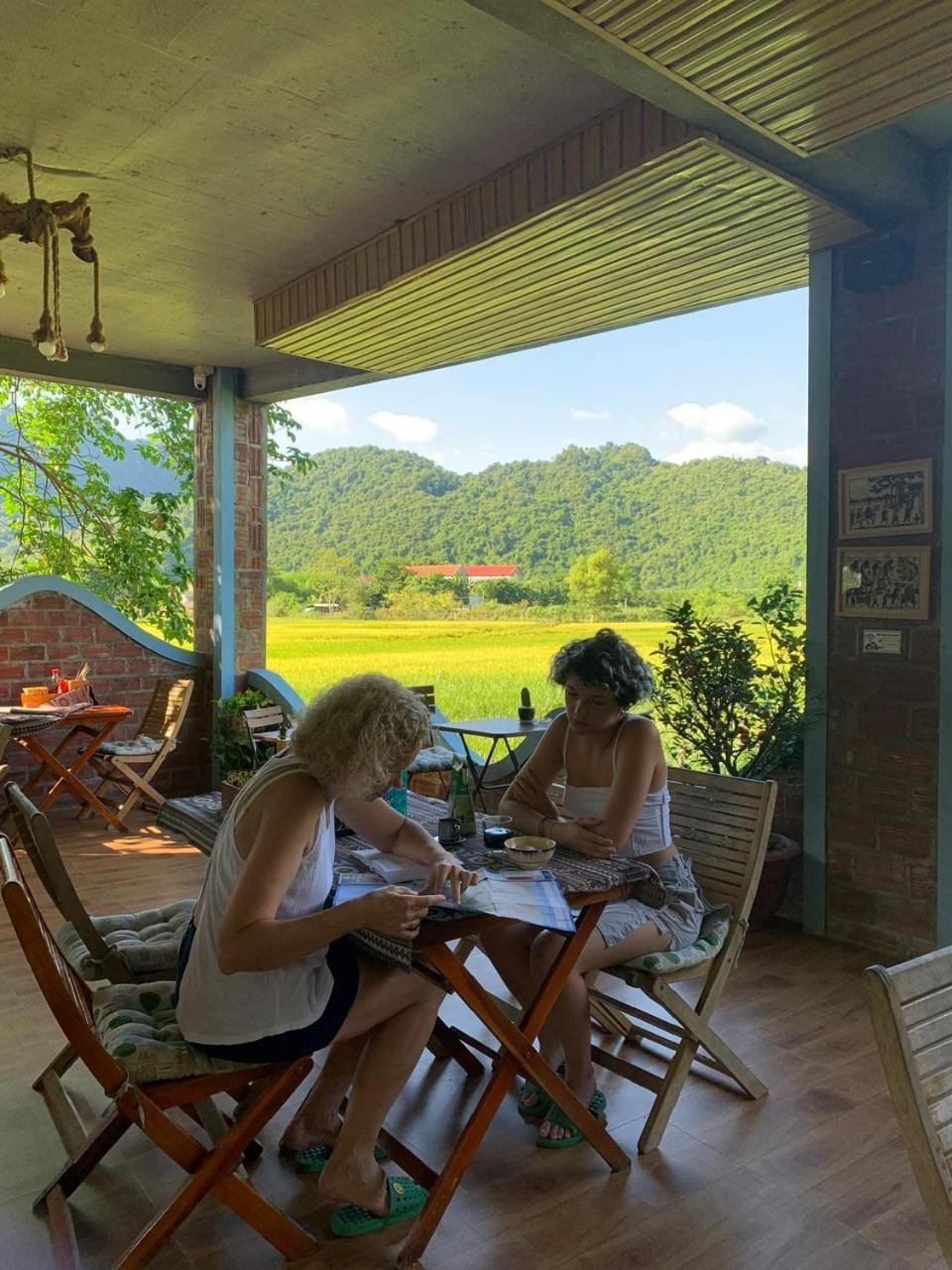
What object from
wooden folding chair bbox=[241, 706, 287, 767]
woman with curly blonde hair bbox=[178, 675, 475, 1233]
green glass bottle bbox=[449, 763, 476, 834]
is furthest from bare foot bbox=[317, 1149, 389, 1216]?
wooden folding chair bbox=[241, 706, 287, 767]

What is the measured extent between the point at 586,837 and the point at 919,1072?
1.45 metres

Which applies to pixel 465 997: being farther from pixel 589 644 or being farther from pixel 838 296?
pixel 838 296

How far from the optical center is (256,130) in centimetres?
346

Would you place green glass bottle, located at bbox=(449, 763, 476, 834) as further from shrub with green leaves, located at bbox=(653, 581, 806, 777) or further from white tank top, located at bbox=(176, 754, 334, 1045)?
shrub with green leaves, located at bbox=(653, 581, 806, 777)

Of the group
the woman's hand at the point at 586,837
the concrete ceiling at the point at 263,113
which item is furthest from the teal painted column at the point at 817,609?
the woman's hand at the point at 586,837

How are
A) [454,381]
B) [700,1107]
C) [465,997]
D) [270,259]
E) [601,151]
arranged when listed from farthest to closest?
[454,381] → [270,259] → [601,151] → [700,1107] → [465,997]

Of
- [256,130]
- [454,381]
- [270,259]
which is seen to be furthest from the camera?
[454,381]

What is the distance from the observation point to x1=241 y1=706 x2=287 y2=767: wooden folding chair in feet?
20.0

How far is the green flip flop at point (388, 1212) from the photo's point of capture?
211 cm

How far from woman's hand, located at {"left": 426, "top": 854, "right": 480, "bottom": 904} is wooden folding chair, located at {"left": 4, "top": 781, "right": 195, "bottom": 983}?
2.57ft

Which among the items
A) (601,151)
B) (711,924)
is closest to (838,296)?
(601,151)

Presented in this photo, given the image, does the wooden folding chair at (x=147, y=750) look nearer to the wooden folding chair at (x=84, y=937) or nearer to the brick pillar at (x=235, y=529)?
the brick pillar at (x=235, y=529)

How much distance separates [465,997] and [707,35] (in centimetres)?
234

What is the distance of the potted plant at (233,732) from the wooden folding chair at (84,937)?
163 inches
